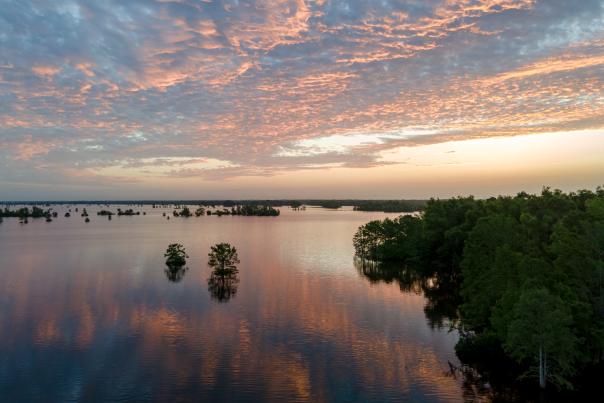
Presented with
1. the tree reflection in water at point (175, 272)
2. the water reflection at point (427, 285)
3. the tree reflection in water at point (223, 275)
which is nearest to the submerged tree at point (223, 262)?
the tree reflection in water at point (223, 275)

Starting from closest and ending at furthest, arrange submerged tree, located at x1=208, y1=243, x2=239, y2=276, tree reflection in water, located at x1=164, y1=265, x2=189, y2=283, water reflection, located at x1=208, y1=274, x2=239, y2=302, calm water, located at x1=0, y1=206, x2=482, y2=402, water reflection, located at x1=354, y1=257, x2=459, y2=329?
calm water, located at x1=0, y1=206, x2=482, y2=402
water reflection, located at x1=354, y1=257, x2=459, y2=329
water reflection, located at x1=208, y1=274, x2=239, y2=302
submerged tree, located at x1=208, y1=243, x2=239, y2=276
tree reflection in water, located at x1=164, y1=265, x2=189, y2=283

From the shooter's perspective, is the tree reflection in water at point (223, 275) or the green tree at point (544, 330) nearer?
the green tree at point (544, 330)

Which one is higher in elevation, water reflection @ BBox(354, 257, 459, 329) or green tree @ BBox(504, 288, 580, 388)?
green tree @ BBox(504, 288, 580, 388)

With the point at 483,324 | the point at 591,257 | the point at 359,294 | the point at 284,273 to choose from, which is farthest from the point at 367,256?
the point at 591,257

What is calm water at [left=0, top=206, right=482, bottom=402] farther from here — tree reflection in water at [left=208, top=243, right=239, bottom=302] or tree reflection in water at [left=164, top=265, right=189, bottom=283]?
tree reflection in water at [left=208, top=243, right=239, bottom=302]

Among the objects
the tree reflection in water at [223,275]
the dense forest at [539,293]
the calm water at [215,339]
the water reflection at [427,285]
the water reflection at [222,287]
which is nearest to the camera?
the dense forest at [539,293]

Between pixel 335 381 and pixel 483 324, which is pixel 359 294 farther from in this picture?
pixel 335 381

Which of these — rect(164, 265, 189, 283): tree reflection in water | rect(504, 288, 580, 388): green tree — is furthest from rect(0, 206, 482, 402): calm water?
rect(504, 288, 580, 388): green tree

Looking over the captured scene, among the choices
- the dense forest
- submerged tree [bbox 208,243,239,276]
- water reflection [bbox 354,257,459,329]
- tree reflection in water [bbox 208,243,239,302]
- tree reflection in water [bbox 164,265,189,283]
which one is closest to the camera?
the dense forest

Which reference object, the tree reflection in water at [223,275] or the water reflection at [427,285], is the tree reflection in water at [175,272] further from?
the water reflection at [427,285]
